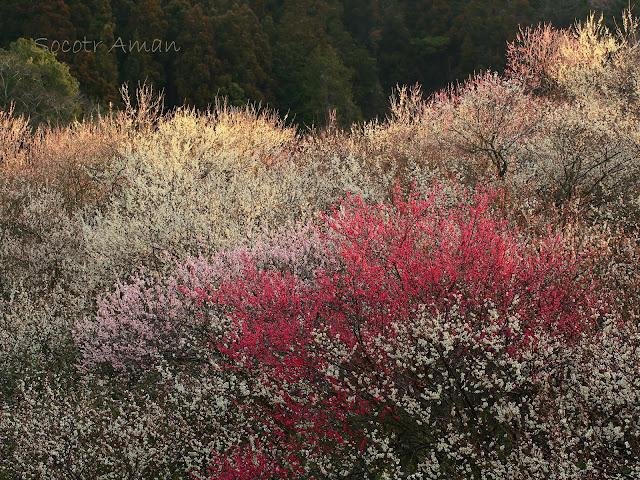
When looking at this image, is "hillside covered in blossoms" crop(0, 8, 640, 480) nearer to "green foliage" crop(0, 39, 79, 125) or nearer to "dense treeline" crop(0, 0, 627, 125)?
"green foliage" crop(0, 39, 79, 125)

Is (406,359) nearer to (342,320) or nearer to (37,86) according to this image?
(342,320)

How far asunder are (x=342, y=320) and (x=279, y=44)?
39489 millimetres

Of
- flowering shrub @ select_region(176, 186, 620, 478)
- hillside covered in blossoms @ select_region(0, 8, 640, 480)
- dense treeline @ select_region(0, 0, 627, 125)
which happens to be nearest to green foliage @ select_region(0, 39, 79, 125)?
dense treeline @ select_region(0, 0, 627, 125)

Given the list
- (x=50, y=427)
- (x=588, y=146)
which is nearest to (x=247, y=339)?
(x=50, y=427)

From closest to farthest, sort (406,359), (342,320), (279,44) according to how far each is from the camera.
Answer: (406,359)
(342,320)
(279,44)

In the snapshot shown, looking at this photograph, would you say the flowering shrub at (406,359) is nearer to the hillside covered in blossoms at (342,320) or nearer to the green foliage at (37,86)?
the hillside covered in blossoms at (342,320)

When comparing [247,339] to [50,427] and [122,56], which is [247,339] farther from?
[122,56]

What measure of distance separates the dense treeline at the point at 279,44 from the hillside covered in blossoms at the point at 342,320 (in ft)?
80.7

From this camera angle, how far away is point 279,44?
42.5 metres

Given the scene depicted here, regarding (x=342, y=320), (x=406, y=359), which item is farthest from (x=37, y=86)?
(x=406, y=359)

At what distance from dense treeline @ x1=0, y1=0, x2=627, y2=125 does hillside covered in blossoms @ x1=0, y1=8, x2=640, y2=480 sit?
24.6 metres

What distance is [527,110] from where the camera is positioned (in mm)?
14125

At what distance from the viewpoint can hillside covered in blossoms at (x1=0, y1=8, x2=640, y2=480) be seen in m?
4.75

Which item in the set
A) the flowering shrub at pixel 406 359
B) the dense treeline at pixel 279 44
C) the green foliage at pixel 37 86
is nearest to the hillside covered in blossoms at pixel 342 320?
the flowering shrub at pixel 406 359
